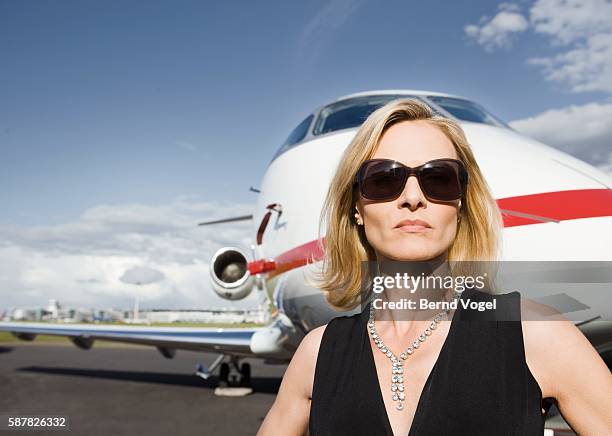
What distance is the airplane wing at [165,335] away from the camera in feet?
28.9

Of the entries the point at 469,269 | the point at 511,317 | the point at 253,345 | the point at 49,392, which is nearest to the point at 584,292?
the point at 469,269

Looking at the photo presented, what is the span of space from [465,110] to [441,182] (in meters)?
4.57

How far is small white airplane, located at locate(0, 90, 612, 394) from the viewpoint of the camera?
111 inches

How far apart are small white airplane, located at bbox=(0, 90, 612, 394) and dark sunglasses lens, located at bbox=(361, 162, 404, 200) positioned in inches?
42.5

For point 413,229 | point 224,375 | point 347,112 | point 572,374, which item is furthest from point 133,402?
point 572,374

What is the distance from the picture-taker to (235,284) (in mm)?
8438

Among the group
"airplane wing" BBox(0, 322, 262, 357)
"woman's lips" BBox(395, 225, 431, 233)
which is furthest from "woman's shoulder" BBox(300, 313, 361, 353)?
"airplane wing" BBox(0, 322, 262, 357)

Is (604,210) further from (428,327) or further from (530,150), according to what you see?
(428,327)

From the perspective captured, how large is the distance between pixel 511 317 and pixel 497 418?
21 centimetres

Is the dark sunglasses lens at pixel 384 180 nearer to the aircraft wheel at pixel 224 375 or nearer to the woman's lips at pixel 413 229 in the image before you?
the woman's lips at pixel 413 229

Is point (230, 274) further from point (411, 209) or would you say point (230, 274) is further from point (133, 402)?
point (411, 209)

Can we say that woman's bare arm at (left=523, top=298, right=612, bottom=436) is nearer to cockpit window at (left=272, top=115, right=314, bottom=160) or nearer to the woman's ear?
the woman's ear

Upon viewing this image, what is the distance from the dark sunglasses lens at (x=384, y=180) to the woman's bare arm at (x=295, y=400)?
1.32ft

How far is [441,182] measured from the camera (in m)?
1.25
